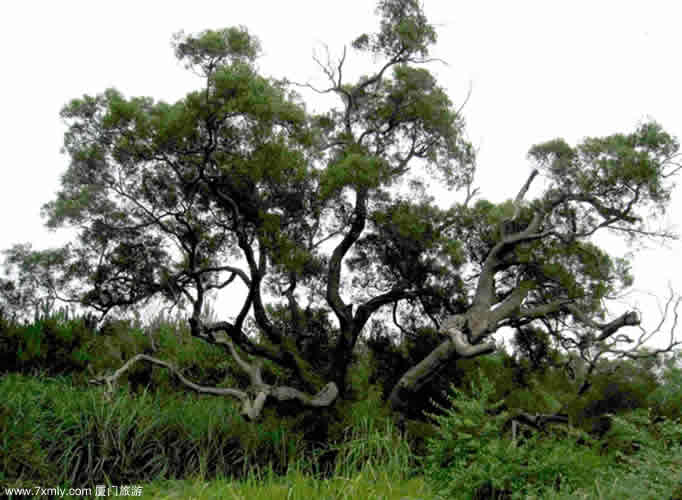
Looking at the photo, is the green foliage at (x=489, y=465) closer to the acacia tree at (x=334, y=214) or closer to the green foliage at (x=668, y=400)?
the acacia tree at (x=334, y=214)

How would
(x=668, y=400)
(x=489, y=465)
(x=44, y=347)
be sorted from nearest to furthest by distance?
(x=489, y=465)
(x=44, y=347)
(x=668, y=400)

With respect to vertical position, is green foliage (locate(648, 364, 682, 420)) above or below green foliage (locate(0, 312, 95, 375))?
below

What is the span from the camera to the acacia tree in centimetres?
931

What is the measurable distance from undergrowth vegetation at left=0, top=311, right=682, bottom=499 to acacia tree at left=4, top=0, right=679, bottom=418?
0.74 m

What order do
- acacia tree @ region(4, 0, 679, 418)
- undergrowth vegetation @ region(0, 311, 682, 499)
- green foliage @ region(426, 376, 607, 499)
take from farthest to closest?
acacia tree @ region(4, 0, 679, 418) → undergrowth vegetation @ region(0, 311, 682, 499) → green foliage @ region(426, 376, 607, 499)

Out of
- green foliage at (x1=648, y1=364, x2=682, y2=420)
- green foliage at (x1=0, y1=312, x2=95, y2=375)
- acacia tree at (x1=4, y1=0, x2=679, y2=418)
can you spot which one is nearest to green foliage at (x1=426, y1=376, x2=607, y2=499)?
acacia tree at (x1=4, y1=0, x2=679, y2=418)

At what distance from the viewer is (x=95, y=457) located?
6660 millimetres

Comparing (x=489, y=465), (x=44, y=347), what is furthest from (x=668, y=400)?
(x=44, y=347)

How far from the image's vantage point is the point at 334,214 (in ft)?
35.2

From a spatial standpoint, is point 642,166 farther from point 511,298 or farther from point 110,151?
point 110,151

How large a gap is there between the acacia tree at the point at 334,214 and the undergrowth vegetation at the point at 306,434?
29.0 inches

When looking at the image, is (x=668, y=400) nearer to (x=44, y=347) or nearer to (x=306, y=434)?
(x=306, y=434)

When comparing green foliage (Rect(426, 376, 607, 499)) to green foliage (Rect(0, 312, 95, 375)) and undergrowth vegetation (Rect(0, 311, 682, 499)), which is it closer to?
undergrowth vegetation (Rect(0, 311, 682, 499))

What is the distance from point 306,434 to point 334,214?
405 centimetres
